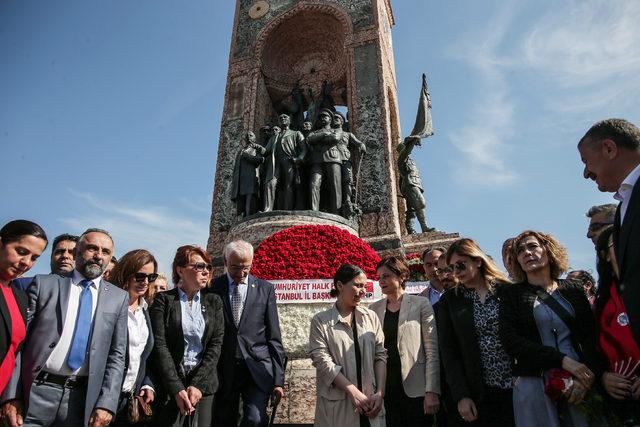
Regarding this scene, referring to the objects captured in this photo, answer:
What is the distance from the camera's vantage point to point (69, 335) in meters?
2.46

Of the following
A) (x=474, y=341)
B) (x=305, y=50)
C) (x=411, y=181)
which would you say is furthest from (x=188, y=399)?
(x=305, y=50)

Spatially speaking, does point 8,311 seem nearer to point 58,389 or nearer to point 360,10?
point 58,389

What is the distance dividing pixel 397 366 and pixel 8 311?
235cm

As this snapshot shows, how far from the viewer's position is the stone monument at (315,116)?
31.0 ft

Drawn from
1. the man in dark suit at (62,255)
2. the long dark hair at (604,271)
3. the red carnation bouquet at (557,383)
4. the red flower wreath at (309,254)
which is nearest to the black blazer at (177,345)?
the man in dark suit at (62,255)

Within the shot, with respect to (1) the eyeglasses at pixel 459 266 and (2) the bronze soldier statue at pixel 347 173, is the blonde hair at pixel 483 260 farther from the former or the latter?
(2) the bronze soldier statue at pixel 347 173

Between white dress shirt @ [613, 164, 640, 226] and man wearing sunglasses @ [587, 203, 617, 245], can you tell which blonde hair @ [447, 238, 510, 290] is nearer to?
man wearing sunglasses @ [587, 203, 617, 245]

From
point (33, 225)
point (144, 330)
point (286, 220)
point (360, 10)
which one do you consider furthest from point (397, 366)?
point (360, 10)

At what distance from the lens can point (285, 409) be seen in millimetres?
4547

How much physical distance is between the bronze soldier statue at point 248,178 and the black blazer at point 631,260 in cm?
853

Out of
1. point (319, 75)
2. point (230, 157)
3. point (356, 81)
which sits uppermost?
point (319, 75)

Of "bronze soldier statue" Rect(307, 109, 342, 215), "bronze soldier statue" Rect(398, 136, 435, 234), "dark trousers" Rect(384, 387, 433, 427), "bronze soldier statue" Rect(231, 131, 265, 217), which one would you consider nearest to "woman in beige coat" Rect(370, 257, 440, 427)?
"dark trousers" Rect(384, 387, 433, 427)

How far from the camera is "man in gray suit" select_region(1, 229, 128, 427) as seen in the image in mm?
2254

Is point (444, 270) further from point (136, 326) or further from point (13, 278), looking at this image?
point (13, 278)
